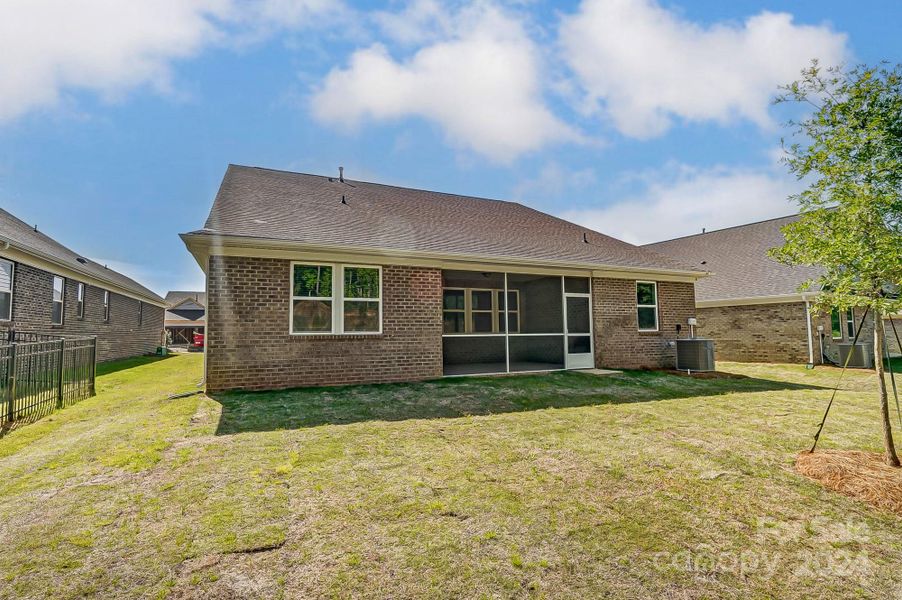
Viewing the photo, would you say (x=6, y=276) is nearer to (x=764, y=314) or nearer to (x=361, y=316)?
(x=361, y=316)

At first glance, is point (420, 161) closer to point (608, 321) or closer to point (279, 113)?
point (279, 113)

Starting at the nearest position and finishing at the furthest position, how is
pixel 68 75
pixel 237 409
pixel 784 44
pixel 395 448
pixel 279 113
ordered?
pixel 395 448
pixel 784 44
pixel 237 409
pixel 68 75
pixel 279 113

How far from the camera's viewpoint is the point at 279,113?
11.4 m

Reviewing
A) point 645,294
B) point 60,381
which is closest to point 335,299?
point 60,381

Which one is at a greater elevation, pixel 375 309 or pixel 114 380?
pixel 375 309

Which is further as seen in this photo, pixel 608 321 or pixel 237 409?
pixel 608 321

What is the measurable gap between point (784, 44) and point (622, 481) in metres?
6.35

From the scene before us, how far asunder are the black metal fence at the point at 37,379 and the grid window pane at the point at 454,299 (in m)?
10.0

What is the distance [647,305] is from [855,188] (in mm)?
9112

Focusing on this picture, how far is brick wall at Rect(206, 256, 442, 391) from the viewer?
8.45 m

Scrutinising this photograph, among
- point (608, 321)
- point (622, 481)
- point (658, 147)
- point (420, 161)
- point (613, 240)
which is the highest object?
point (420, 161)

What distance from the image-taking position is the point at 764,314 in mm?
16250

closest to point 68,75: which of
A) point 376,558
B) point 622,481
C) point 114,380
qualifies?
point 114,380

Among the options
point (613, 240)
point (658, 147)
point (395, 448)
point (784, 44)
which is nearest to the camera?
point (395, 448)
